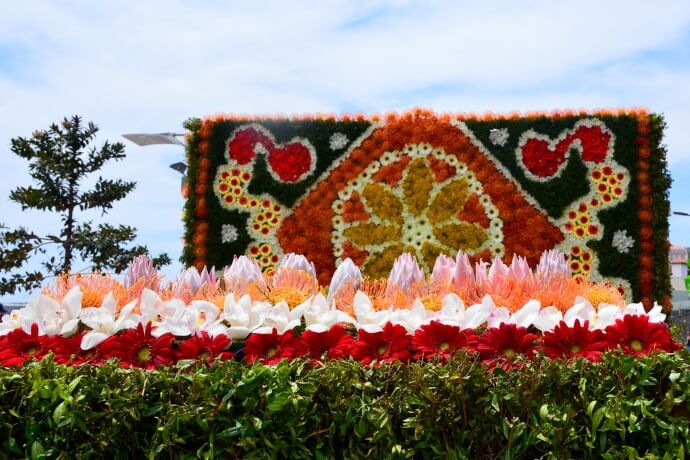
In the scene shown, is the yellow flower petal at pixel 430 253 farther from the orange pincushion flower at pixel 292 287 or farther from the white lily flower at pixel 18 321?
the white lily flower at pixel 18 321

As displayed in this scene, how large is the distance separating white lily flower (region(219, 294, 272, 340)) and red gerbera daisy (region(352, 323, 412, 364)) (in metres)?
0.40

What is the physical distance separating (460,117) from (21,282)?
7982mm

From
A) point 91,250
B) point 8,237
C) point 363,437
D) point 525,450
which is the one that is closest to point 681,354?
point 525,450

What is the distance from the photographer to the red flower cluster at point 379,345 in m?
2.50

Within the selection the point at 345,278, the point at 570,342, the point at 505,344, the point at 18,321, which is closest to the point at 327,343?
the point at 505,344

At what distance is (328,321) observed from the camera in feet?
8.80

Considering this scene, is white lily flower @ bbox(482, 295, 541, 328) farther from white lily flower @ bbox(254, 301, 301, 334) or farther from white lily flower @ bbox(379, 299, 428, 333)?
white lily flower @ bbox(254, 301, 301, 334)

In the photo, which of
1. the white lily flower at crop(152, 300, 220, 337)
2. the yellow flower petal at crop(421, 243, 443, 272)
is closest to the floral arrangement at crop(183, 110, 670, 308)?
the yellow flower petal at crop(421, 243, 443, 272)

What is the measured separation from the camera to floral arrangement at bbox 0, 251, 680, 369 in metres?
2.53

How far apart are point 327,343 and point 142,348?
68cm

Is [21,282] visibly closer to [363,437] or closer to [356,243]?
[356,243]

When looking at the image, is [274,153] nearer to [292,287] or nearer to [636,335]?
[292,287]

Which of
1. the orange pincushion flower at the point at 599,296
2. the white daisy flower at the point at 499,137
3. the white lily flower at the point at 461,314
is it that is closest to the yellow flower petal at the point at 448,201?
the white daisy flower at the point at 499,137

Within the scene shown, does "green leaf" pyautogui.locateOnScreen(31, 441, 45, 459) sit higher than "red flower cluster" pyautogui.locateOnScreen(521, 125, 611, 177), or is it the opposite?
"red flower cluster" pyautogui.locateOnScreen(521, 125, 611, 177)
